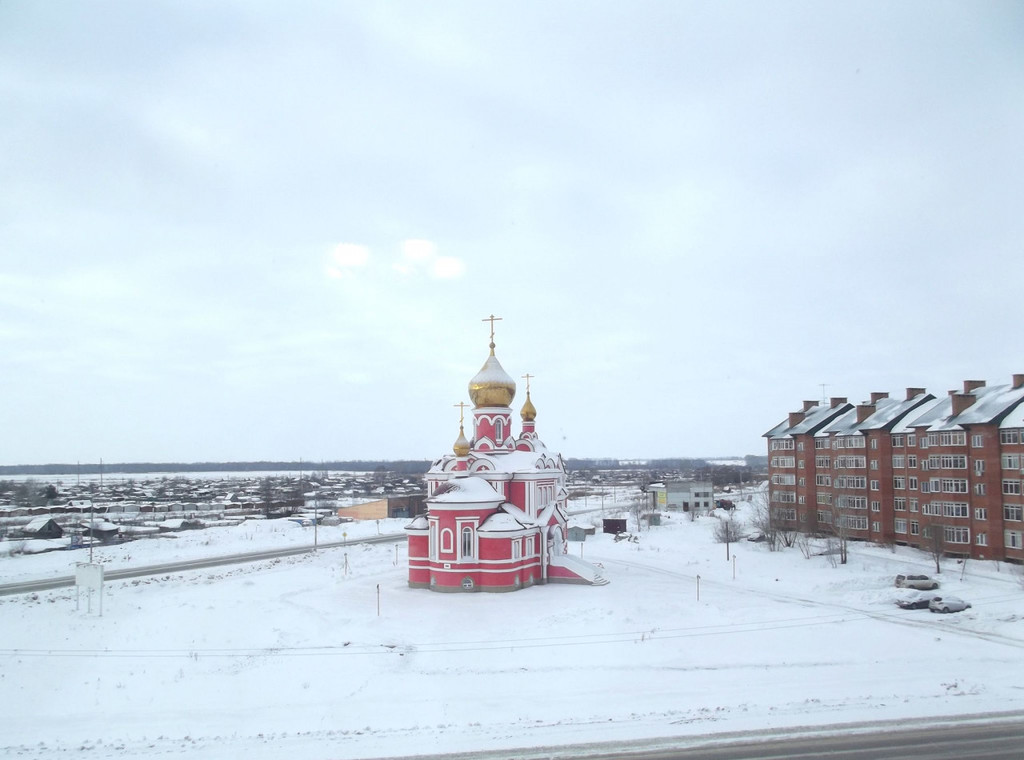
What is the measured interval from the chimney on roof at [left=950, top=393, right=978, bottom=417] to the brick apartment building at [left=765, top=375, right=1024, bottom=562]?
48mm

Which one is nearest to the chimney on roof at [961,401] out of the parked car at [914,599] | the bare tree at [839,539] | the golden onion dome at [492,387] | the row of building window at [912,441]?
the row of building window at [912,441]

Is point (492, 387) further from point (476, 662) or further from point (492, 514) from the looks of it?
point (476, 662)

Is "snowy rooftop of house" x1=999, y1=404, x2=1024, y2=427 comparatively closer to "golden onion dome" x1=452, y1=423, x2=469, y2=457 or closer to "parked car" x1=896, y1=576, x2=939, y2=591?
"parked car" x1=896, y1=576, x2=939, y2=591

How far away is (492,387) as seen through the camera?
3438 cm

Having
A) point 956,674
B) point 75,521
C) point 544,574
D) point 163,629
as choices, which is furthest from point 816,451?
point 75,521

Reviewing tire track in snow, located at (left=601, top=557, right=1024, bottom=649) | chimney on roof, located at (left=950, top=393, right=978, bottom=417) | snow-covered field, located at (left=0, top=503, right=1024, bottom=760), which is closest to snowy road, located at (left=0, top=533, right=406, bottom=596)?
snow-covered field, located at (left=0, top=503, right=1024, bottom=760)

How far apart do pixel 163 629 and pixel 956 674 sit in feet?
71.0

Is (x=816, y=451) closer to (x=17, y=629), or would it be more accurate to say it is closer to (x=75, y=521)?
(x=17, y=629)

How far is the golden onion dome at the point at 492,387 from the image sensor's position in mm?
34406

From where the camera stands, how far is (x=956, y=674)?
17.6 metres

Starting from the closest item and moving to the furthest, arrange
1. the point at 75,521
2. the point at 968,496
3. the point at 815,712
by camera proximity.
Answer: the point at 815,712
the point at 968,496
the point at 75,521

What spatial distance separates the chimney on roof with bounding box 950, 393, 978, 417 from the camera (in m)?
35.7

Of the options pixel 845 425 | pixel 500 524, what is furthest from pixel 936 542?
pixel 500 524

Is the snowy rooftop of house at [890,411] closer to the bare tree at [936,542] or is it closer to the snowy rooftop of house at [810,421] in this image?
the snowy rooftop of house at [810,421]
